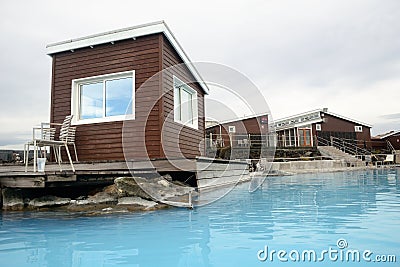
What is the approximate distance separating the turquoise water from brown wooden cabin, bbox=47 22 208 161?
230 cm

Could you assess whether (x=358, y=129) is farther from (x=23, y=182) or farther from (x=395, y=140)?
(x=23, y=182)

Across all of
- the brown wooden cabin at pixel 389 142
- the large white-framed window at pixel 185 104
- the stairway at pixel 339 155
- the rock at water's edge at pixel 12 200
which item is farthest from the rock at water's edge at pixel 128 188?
the brown wooden cabin at pixel 389 142

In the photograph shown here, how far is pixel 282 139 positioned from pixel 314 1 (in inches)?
666

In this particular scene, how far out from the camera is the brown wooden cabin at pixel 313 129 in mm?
24891

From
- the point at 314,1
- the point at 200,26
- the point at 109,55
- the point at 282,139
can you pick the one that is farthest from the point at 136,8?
the point at 282,139

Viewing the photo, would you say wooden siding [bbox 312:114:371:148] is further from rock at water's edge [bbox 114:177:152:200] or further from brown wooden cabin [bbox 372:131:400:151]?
rock at water's edge [bbox 114:177:152:200]

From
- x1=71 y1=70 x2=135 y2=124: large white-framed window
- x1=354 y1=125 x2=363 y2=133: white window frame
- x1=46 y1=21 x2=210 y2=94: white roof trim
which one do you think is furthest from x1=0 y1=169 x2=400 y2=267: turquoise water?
x1=354 y1=125 x2=363 y2=133: white window frame

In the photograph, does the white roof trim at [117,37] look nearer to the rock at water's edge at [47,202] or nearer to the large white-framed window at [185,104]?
the large white-framed window at [185,104]

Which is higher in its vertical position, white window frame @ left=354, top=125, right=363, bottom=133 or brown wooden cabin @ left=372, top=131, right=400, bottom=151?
white window frame @ left=354, top=125, right=363, bottom=133

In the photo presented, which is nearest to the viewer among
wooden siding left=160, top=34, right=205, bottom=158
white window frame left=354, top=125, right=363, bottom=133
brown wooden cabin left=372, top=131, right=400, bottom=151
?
wooden siding left=160, top=34, right=205, bottom=158

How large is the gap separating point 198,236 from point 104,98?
16.1 feet

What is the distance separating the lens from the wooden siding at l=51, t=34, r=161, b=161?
259 inches

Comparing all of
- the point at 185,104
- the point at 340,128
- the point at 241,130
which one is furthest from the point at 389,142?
the point at 185,104

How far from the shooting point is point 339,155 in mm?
22203
